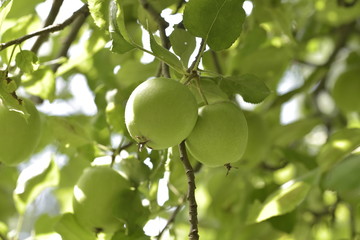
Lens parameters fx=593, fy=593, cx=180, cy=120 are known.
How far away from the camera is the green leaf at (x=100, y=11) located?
72 cm

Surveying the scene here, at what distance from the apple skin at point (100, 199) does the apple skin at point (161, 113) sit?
0.62 feet

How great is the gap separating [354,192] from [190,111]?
0.94 feet

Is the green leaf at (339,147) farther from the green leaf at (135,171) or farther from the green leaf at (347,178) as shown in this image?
the green leaf at (135,171)

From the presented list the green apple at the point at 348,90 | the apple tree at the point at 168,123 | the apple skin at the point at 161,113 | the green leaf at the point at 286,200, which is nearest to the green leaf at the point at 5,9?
the apple tree at the point at 168,123

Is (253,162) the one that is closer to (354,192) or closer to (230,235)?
(230,235)

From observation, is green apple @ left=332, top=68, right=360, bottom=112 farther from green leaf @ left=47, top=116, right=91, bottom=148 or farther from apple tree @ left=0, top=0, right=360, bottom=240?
green leaf @ left=47, top=116, right=91, bottom=148

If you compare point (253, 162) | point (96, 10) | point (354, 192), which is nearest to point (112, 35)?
point (96, 10)

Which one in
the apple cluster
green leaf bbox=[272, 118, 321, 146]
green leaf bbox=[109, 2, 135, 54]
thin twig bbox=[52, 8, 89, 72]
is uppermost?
green leaf bbox=[109, 2, 135, 54]

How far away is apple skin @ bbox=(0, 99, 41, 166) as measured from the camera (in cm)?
81

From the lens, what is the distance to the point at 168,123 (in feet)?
2.16

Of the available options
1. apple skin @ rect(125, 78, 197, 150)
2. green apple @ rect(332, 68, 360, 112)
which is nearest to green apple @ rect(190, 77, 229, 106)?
apple skin @ rect(125, 78, 197, 150)

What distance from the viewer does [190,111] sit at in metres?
0.68

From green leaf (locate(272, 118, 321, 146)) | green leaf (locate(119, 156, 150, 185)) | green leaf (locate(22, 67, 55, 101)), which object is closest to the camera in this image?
green leaf (locate(119, 156, 150, 185))

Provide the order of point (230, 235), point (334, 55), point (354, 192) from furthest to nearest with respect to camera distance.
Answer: point (334, 55)
point (230, 235)
point (354, 192)
